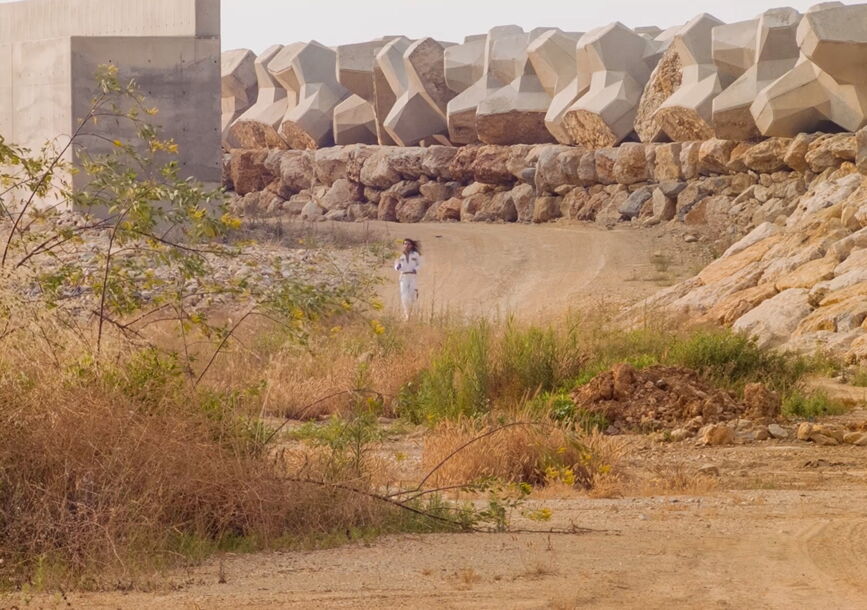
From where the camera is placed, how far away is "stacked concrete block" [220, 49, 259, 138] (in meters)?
36.6

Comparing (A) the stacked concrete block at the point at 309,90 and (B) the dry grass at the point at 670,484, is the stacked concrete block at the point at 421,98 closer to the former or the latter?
(A) the stacked concrete block at the point at 309,90

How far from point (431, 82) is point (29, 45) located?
1061cm

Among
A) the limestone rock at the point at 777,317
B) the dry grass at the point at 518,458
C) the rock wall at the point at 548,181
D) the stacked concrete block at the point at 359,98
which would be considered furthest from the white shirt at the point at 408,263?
the stacked concrete block at the point at 359,98

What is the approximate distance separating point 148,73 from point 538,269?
227 inches

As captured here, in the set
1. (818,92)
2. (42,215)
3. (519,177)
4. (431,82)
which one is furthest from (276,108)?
(42,215)

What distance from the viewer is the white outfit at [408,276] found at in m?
14.7

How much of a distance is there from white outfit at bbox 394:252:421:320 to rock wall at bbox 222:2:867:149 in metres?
6.47

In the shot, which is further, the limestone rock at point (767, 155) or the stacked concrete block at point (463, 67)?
the stacked concrete block at point (463, 67)

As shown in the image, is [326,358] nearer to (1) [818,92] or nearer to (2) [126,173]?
(2) [126,173]

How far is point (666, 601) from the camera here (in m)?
4.72

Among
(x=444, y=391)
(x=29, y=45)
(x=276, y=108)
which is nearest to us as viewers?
(x=444, y=391)

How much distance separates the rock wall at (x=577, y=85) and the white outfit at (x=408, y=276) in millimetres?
6475

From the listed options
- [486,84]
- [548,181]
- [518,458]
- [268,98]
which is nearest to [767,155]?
[548,181]

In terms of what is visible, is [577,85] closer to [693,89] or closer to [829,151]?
[693,89]
